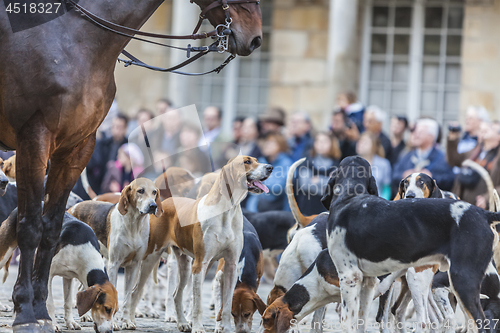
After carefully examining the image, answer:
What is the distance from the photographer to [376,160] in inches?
404

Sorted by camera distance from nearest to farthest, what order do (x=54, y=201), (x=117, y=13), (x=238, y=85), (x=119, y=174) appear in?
(x=117, y=13)
(x=54, y=201)
(x=119, y=174)
(x=238, y=85)

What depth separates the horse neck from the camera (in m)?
5.20

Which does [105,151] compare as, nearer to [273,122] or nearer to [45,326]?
[273,122]

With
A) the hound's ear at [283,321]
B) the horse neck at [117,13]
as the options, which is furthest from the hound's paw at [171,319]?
the horse neck at [117,13]

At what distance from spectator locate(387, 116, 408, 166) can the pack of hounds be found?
351 cm

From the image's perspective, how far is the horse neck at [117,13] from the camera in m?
5.20

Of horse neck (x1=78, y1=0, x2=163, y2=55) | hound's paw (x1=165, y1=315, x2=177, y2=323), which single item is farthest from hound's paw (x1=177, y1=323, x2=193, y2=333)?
horse neck (x1=78, y1=0, x2=163, y2=55)

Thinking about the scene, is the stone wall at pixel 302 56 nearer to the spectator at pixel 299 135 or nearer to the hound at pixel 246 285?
the spectator at pixel 299 135

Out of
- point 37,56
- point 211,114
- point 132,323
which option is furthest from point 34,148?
point 211,114

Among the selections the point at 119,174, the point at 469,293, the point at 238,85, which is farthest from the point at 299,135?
the point at 238,85

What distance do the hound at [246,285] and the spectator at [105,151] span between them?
483cm

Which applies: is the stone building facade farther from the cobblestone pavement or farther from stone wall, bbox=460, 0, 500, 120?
the cobblestone pavement

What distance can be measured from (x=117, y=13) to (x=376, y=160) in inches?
227

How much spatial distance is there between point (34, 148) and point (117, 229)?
233cm
